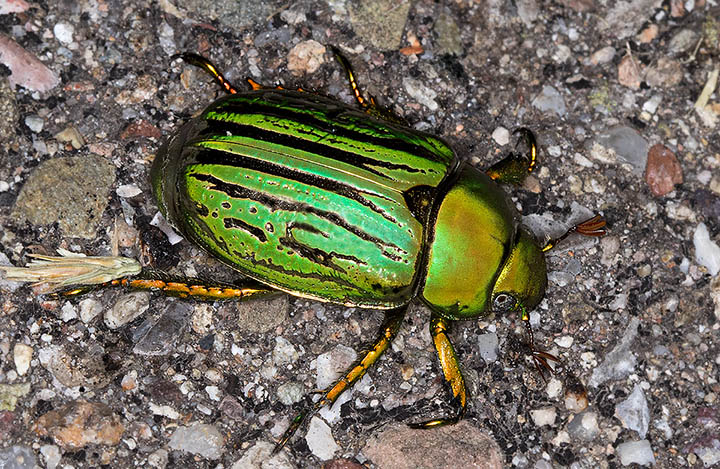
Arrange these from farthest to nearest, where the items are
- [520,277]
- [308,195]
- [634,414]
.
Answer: [634,414]
[520,277]
[308,195]

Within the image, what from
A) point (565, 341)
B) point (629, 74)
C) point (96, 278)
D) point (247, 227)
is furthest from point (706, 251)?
point (96, 278)

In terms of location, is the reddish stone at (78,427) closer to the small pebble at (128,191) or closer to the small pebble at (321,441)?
the small pebble at (321,441)

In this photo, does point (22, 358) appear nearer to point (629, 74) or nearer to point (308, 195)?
point (308, 195)

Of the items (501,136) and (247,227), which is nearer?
(247,227)

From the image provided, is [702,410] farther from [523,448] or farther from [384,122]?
[384,122]

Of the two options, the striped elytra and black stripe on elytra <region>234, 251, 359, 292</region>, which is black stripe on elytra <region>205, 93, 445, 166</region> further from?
black stripe on elytra <region>234, 251, 359, 292</region>
